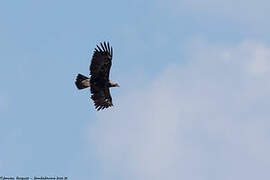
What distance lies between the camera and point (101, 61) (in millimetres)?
83500

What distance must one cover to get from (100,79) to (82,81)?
969 mm

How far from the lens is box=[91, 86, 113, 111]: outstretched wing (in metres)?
85.7

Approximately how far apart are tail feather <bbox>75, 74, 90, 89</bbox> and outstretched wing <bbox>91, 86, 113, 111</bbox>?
1.00 m

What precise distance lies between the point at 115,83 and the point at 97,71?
7.17 ft

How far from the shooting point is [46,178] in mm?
79688

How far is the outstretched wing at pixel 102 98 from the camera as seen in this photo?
281 feet

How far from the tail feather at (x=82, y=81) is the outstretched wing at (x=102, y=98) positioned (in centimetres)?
100

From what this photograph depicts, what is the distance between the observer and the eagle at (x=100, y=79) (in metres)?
83.4

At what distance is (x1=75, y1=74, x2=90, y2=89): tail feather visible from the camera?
277ft

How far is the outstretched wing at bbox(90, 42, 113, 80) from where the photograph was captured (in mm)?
83375

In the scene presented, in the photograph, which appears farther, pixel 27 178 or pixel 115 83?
pixel 115 83

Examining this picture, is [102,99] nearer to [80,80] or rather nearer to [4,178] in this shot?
[80,80]

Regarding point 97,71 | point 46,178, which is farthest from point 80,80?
point 46,178

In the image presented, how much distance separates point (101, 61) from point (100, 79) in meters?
1.56
